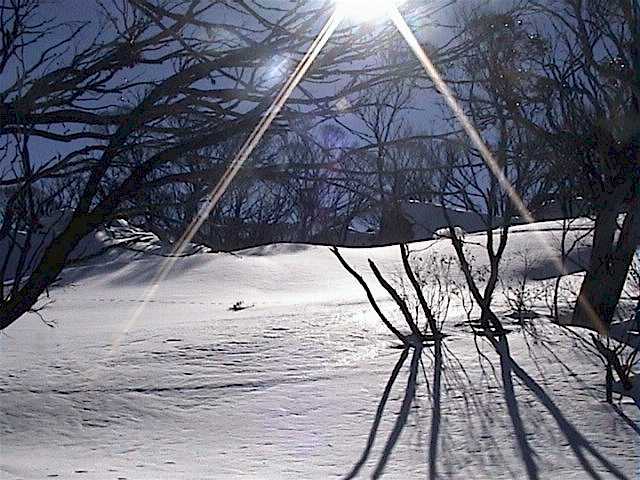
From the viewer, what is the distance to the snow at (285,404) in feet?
13.9

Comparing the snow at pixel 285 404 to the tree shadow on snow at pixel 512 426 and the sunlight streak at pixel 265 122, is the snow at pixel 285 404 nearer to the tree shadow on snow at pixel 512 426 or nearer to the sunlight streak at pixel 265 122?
the tree shadow on snow at pixel 512 426

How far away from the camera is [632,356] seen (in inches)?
226

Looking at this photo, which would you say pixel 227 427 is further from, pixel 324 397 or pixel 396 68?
pixel 396 68

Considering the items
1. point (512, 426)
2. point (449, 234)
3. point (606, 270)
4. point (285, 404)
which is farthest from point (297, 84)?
point (449, 234)

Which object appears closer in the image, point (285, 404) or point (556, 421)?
point (556, 421)

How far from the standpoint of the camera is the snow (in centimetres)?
425

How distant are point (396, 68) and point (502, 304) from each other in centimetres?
859

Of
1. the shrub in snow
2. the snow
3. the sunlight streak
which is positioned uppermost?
the shrub in snow

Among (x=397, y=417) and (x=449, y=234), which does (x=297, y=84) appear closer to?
(x=397, y=417)

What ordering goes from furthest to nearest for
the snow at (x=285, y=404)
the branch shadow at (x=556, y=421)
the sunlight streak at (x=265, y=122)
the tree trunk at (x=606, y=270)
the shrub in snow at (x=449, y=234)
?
the tree trunk at (x=606, y=270) < the shrub in snow at (x=449, y=234) < the snow at (x=285, y=404) < the branch shadow at (x=556, y=421) < the sunlight streak at (x=265, y=122)

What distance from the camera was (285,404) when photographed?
223 inches

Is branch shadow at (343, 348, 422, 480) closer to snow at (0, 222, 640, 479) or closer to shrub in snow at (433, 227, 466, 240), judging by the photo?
snow at (0, 222, 640, 479)

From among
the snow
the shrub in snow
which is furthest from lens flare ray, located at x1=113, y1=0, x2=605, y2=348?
the shrub in snow

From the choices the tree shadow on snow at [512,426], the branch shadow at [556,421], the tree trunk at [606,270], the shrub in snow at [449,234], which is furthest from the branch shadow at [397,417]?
the tree trunk at [606,270]
